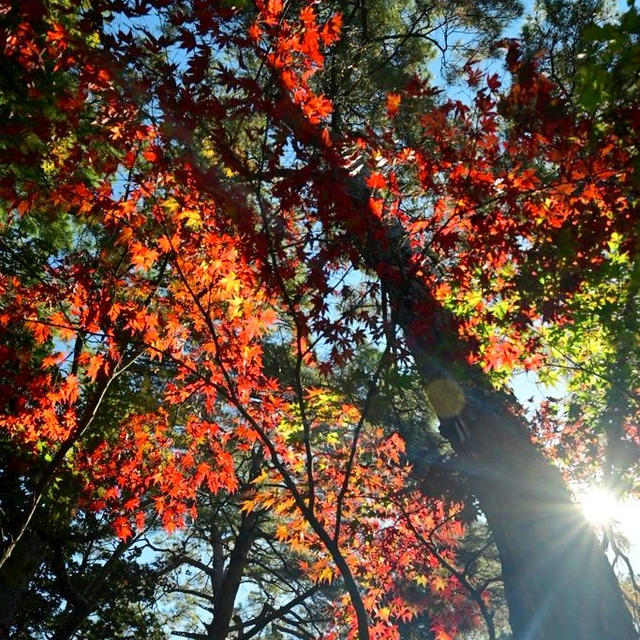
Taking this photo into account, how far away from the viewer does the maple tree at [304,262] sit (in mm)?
Answer: 3299

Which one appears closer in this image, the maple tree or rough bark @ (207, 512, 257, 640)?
the maple tree

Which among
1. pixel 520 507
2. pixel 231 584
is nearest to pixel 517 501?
pixel 520 507

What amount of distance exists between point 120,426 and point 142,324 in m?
1.91

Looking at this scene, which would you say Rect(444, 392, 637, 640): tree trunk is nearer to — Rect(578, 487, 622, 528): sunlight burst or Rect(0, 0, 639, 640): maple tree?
Rect(0, 0, 639, 640): maple tree

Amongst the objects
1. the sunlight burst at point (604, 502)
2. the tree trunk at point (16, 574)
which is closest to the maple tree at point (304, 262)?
the tree trunk at point (16, 574)

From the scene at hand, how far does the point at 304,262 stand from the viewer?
387 cm

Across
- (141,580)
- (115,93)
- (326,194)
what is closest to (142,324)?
(115,93)

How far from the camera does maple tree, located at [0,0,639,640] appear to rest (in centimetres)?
330

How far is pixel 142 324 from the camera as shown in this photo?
5.17 metres

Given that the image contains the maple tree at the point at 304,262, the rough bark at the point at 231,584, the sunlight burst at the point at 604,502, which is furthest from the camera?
the rough bark at the point at 231,584

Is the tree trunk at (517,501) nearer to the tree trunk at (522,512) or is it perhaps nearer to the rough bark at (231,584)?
the tree trunk at (522,512)

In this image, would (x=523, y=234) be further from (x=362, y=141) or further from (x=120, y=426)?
(x=120, y=426)

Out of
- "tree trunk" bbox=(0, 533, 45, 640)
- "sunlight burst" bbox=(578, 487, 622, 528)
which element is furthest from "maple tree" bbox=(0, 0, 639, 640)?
"sunlight burst" bbox=(578, 487, 622, 528)

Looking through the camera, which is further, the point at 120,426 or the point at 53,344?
the point at 53,344
